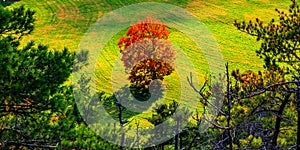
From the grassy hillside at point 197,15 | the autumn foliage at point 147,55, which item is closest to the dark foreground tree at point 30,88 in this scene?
the autumn foliage at point 147,55

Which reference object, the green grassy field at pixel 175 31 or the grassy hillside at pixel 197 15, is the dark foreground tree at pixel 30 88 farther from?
the grassy hillside at pixel 197 15

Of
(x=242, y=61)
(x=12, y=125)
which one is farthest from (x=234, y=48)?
(x=12, y=125)

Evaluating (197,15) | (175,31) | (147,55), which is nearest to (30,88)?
(147,55)

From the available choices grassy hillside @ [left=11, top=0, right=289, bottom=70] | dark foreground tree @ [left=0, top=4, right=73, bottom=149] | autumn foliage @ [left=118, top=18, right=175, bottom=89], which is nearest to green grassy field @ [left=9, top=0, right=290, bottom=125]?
grassy hillside @ [left=11, top=0, right=289, bottom=70]

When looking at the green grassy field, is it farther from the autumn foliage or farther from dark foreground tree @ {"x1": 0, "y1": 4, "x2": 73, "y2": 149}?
dark foreground tree @ {"x1": 0, "y1": 4, "x2": 73, "y2": 149}

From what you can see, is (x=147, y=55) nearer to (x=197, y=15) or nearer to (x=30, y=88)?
(x=30, y=88)

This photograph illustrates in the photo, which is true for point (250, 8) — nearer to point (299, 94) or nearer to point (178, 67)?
point (178, 67)
